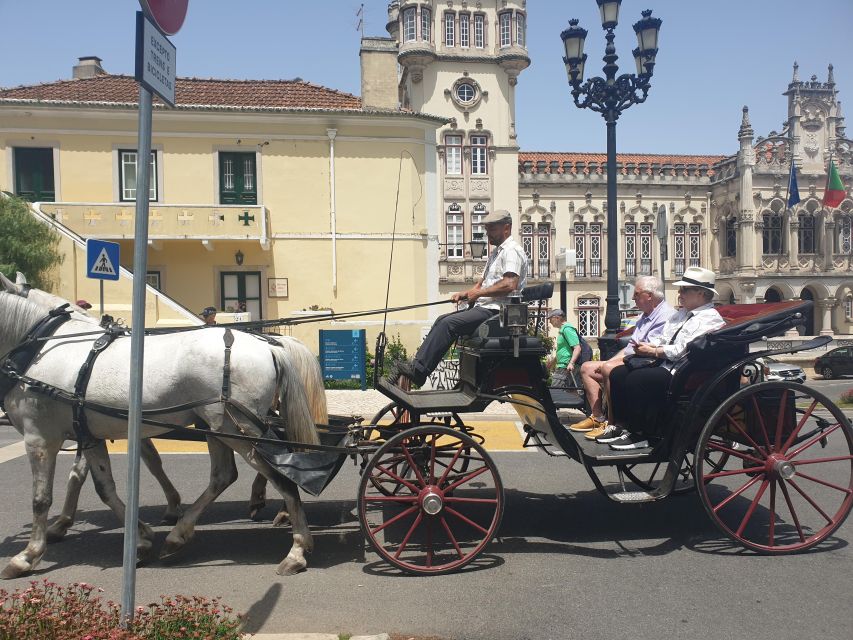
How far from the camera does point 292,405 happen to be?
504 centimetres

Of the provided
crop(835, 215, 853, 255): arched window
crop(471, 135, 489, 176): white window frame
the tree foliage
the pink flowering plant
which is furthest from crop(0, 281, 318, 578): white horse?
crop(835, 215, 853, 255): arched window

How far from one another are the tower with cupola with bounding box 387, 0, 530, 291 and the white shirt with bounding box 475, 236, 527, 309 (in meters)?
31.0

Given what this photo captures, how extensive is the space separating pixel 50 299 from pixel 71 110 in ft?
55.1

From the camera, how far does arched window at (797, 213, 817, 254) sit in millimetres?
45875

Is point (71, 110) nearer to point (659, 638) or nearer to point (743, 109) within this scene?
point (659, 638)

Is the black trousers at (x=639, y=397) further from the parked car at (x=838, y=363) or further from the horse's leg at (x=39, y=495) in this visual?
the parked car at (x=838, y=363)

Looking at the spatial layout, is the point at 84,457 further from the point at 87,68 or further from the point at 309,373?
the point at 87,68

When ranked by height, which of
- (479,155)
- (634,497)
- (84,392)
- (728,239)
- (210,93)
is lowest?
(634,497)

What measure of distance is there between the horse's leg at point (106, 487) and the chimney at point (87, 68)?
908 inches

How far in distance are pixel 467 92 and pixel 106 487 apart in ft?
117

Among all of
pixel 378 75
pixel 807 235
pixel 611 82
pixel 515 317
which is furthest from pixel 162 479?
pixel 807 235

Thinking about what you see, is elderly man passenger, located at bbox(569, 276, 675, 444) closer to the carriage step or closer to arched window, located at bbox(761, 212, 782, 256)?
the carriage step

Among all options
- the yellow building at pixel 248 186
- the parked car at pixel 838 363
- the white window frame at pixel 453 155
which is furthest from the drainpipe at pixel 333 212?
the parked car at pixel 838 363

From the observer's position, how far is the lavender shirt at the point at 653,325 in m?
5.80
